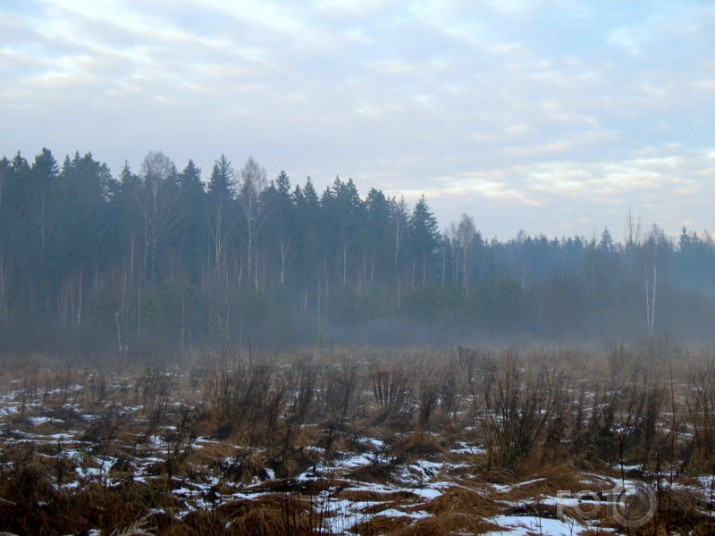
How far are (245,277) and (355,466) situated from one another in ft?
120

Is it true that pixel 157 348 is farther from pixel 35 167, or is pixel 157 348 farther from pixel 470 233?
pixel 470 233

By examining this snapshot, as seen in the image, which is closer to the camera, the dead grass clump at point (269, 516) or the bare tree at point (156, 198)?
the dead grass clump at point (269, 516)

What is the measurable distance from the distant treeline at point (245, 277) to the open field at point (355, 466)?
18559 millimetres

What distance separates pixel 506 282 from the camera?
3975 cm

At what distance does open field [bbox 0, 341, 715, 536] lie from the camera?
4840 millimetres

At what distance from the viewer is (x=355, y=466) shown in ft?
22.7

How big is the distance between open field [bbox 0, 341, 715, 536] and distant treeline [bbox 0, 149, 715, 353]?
60.9ft

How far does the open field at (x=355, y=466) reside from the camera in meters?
4.84

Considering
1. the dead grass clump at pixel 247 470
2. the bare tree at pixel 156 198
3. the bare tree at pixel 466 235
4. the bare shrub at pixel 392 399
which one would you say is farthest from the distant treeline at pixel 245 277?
the dead grass clump at pixel 247 470

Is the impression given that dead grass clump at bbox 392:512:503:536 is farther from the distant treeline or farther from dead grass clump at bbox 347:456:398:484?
the distant treeline

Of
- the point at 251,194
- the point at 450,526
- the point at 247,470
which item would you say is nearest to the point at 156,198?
the point at 251,194

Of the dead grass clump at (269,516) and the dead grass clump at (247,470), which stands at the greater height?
the dead grass clump at (269,516)

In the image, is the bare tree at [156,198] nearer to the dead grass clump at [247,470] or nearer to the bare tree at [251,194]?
the bare tree at [251,194]

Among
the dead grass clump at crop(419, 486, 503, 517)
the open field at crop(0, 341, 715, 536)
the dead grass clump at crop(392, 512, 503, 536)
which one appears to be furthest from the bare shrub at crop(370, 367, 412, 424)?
the dead grass clump at crop(392, 512, 503, 536)
